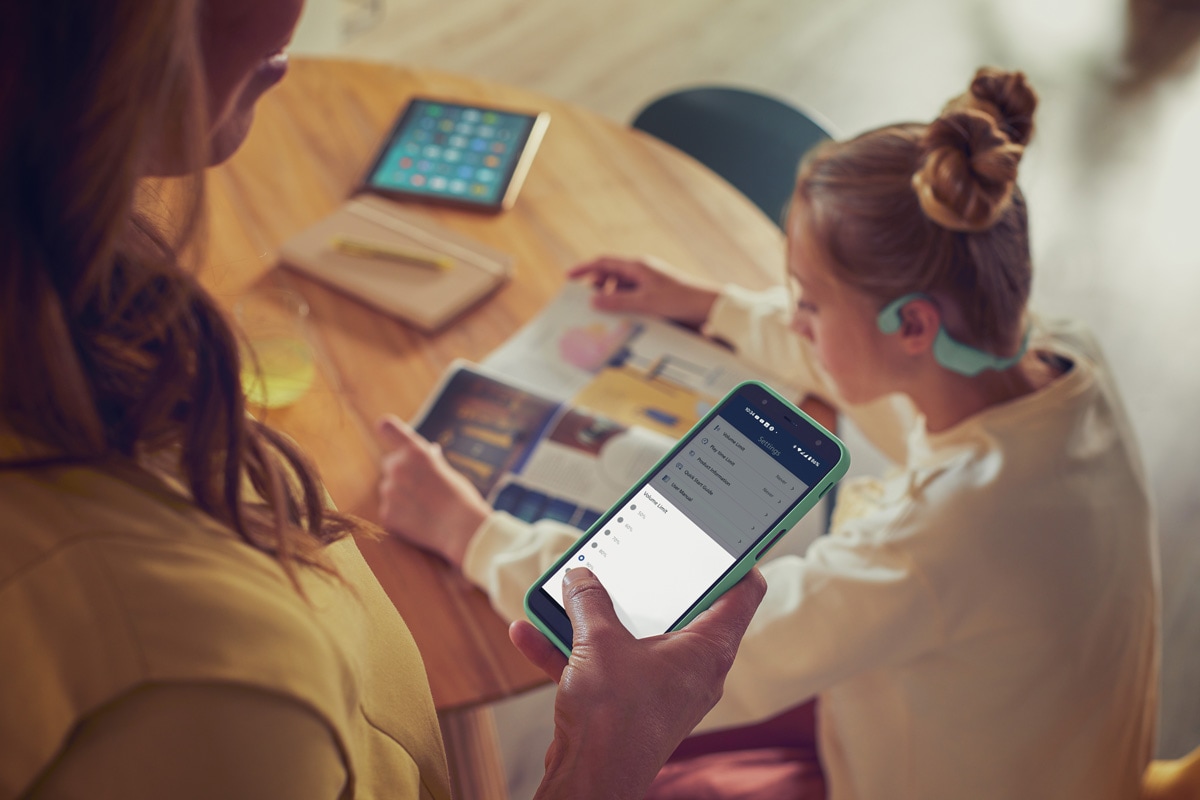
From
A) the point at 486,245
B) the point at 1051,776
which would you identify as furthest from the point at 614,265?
the point at 1051,776

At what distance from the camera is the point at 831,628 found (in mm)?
899

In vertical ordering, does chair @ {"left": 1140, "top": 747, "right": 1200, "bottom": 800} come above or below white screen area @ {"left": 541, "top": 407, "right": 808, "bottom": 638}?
below

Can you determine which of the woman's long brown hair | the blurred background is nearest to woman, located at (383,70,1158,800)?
the woman's long brown hair

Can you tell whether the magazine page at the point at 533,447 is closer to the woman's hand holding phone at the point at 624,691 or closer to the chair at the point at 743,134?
the woman's hand holding phone at the point at 624,691

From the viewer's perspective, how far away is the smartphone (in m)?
A: 0.64

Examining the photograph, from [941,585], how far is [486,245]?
2.46ft

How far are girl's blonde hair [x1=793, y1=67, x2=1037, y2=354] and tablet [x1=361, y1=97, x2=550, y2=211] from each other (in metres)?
0.57

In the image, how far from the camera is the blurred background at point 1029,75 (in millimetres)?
2498

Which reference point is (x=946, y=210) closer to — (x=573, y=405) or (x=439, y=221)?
(x=573, y=405)

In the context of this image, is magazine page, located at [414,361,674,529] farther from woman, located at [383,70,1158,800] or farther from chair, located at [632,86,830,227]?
chair, located at [632,86,830,227]

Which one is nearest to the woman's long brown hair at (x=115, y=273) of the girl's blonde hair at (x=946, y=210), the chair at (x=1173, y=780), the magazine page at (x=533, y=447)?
the magazine page at (x=533, y=447)

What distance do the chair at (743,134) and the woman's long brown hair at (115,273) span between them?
4.07 ft

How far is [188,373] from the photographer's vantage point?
1.46 ft

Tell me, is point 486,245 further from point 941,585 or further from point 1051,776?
point 1051,776
